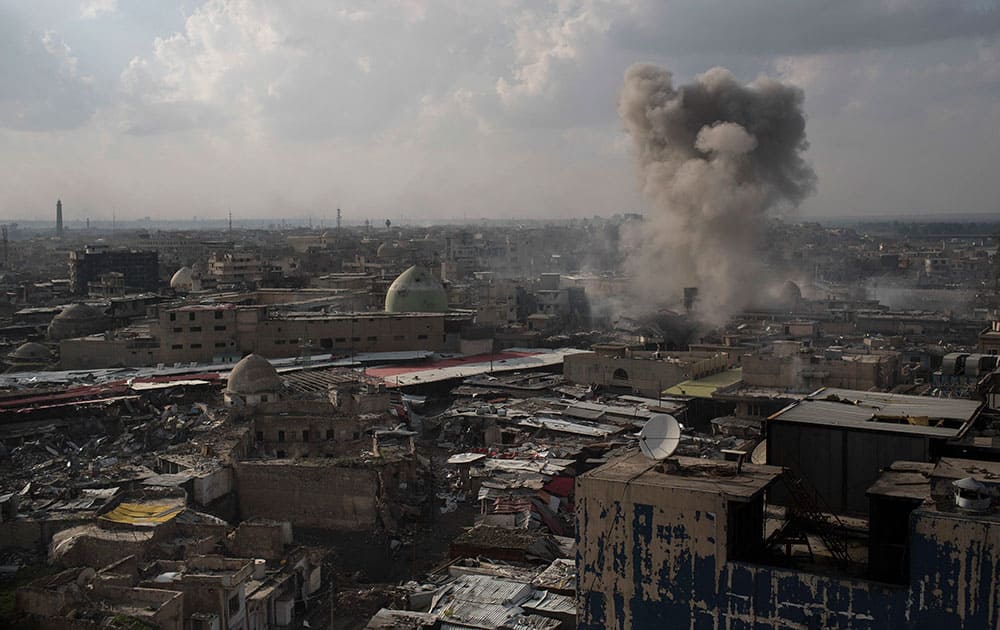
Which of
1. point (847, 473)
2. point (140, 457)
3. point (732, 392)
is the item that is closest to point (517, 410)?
point (732, 392)

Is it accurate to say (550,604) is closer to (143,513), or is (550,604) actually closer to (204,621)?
(204,621)

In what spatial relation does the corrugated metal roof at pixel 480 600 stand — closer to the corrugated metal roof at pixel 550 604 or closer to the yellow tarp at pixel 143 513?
the corrugated metal roof at pixel 550 604

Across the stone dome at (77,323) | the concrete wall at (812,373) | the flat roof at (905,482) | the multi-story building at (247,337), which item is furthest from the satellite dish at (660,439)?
the stone dome at (77,323)

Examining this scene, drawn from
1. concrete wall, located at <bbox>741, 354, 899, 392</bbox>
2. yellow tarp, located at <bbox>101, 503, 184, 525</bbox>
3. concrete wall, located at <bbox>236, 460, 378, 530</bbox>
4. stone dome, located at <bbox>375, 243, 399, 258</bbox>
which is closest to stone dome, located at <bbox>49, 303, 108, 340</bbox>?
concrete wall, located at <bbox>236, 460, 378, 530</bbox>

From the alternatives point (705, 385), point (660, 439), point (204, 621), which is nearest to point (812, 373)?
point (705, 385)

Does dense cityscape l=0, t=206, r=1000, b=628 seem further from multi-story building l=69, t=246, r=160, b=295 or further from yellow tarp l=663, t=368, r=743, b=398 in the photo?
multi-story building l=69, t=246, r=160, b=295

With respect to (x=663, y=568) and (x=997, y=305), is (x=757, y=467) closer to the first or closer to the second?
(x=663, y=568)

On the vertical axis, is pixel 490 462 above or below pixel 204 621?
above
